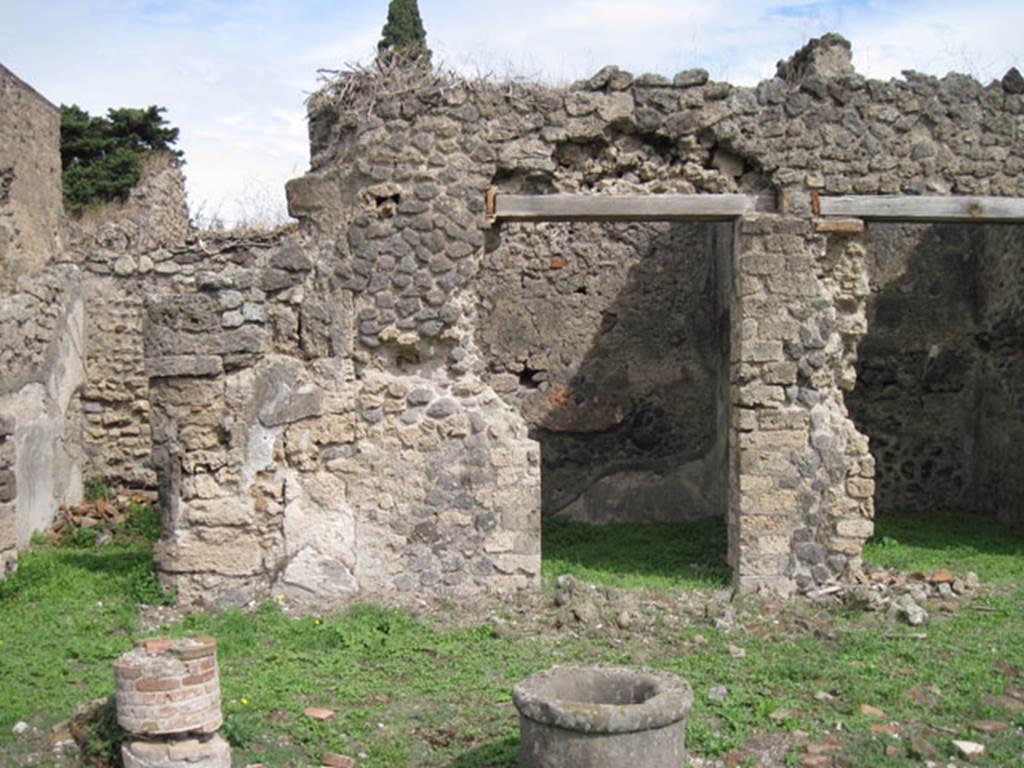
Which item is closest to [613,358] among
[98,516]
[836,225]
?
[836,225]

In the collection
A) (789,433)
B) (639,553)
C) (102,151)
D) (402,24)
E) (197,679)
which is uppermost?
(402,24)

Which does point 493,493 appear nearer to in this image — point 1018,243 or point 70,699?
point 70,699

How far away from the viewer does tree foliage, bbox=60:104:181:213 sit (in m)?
18.3

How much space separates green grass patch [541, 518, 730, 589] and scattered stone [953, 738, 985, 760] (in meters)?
2.85

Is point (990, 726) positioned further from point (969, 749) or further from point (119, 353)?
point (119, 353)

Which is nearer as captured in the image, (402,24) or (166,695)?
(166,695)

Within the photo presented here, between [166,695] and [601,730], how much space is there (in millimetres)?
1902

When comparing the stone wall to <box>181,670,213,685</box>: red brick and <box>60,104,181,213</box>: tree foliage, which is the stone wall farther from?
<box>60,104,181,213</box>: tree foliage

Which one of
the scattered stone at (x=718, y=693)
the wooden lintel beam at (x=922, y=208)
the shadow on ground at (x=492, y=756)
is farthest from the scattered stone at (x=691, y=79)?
the shadow on ground at (x=492, y=756)

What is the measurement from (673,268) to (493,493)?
4576 mm

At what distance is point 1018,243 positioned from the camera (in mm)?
10477

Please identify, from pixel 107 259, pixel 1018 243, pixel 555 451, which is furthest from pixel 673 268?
pixel 107 259

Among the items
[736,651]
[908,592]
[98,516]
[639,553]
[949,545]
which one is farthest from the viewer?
[98,516]

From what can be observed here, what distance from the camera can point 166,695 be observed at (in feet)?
15.0
